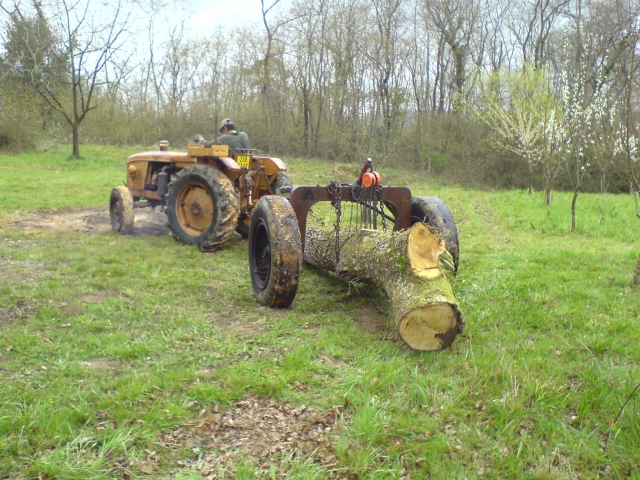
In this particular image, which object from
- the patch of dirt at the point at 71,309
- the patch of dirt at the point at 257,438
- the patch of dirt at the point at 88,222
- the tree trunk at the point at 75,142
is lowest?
the patch of dirt at the point at 257,438

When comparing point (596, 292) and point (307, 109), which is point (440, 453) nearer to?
point (596, 292)

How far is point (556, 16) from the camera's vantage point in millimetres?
28250

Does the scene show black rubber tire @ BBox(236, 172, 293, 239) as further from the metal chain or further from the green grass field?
the metal chain

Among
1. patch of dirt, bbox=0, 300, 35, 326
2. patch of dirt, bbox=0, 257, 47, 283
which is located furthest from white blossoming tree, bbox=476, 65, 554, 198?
patch of dirt, bbox=0, 300, 35, 326

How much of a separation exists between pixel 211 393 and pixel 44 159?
19.3m

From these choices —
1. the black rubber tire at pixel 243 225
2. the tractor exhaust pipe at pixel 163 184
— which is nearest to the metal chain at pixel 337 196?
the black rubber tire at pixel 243 225

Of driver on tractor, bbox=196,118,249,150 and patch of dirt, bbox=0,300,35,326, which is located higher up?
driver on tractor, bbox=196,118,249,150

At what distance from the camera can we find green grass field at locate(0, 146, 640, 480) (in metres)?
2.90

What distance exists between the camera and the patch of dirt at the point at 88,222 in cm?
933

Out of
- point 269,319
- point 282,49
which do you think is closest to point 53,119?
point 282,49

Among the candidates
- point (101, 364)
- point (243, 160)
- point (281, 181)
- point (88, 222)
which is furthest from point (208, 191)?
point (101, 364)

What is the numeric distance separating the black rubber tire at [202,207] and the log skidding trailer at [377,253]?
158 centimetres

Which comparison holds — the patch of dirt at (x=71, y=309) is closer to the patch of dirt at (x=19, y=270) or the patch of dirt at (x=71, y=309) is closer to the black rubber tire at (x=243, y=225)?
the patch of dirt at (x=19, y=270)

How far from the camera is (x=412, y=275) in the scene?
A: 425 centimetres
